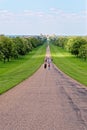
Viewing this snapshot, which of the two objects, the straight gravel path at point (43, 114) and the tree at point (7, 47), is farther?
the tree at point (7, 47)

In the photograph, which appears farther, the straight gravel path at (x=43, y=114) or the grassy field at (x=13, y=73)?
the grassy field at (x=13, y=73)

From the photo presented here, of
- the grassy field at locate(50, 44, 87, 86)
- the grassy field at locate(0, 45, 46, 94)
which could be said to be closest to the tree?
the grassy field at locate(0, 45, 46, 94)

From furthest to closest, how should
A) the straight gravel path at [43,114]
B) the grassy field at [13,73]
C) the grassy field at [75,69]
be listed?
the grassy field at [75,69], the grassy field at [13,73], the straight gravel path at [43,114]

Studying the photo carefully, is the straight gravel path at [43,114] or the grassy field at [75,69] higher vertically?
the straight gravel path at [43,114]

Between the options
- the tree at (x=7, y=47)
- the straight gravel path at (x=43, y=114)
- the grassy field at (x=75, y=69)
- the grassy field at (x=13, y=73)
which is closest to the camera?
the straight gravel path at (x=43, y=114)

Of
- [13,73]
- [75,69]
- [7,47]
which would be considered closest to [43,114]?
[13,73]

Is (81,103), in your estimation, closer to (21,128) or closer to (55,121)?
(55,121)

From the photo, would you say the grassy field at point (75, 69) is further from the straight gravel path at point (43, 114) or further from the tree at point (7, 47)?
the straight gravel path at point (43, 114)

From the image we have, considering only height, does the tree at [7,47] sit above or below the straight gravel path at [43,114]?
below

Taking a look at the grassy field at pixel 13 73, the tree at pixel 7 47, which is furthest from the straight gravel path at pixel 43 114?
the tree at pixel 7 47

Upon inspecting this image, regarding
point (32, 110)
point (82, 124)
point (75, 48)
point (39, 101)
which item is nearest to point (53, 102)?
point (39, 101)

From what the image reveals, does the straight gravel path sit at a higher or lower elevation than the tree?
higher

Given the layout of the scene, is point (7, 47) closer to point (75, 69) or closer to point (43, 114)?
point (75, 69)

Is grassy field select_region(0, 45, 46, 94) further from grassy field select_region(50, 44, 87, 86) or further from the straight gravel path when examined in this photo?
the straight gravel path
